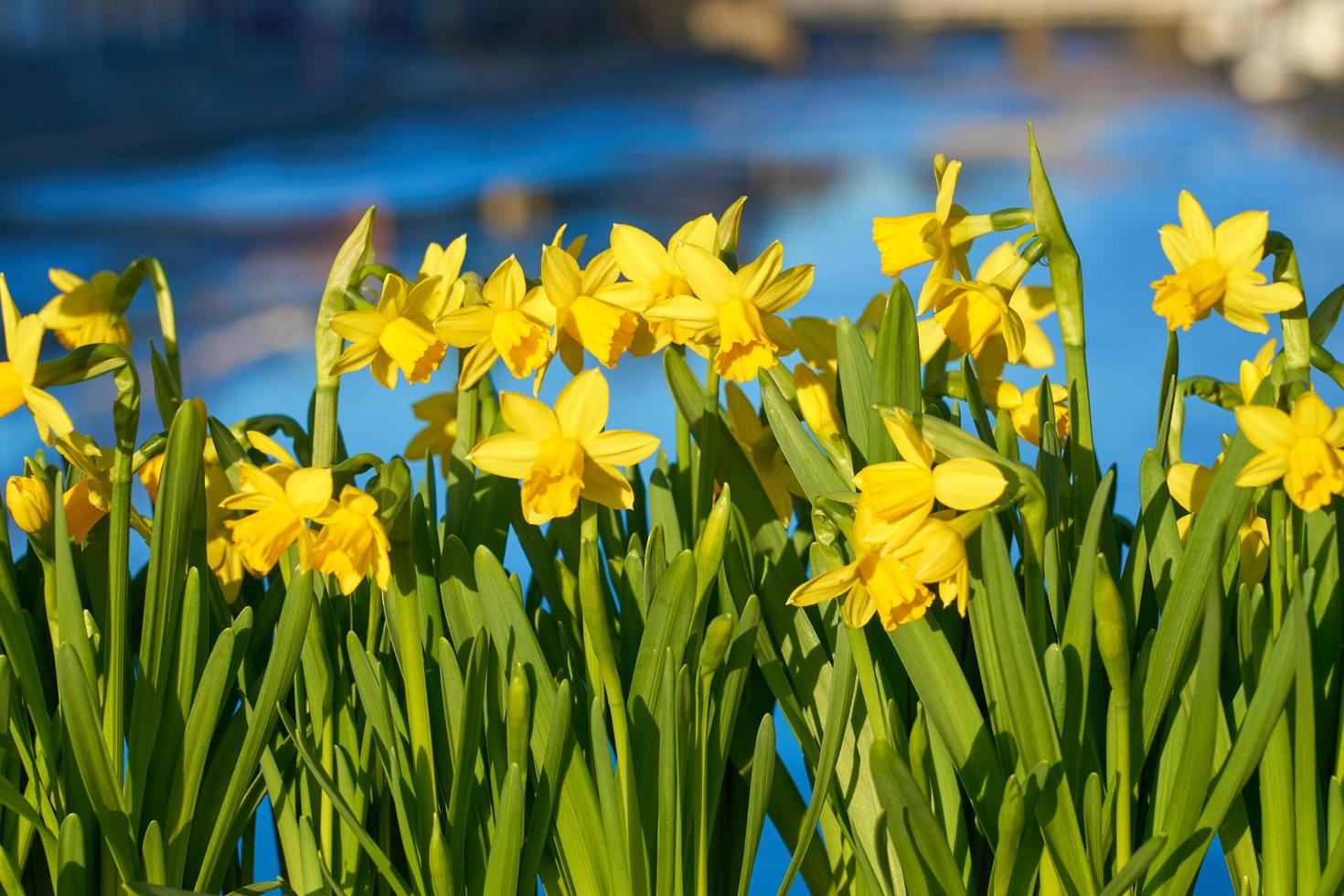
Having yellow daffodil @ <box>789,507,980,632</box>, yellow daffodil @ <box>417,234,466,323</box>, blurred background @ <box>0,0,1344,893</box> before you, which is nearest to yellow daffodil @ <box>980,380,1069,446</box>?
yellow daffodil @ <box>789,507,980,632</box>

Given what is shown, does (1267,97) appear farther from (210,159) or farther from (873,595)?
(873,595)

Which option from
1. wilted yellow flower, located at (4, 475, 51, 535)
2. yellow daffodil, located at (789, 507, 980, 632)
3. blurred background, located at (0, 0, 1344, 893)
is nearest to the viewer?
yellow daffodil, located at (789, 507, 980, 632)

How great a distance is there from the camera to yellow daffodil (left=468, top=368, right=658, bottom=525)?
1.82ft

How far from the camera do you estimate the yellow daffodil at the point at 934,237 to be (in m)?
0.60

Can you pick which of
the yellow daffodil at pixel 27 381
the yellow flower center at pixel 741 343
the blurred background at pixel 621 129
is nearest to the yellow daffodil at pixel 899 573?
the yellow flower center at pixel 741 343

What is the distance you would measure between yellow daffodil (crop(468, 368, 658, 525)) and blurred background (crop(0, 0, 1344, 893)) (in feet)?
12.7

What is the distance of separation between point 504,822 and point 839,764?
0.17 m

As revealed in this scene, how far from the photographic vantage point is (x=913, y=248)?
0.62 metres

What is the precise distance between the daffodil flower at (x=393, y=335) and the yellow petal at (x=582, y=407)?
0.24ft

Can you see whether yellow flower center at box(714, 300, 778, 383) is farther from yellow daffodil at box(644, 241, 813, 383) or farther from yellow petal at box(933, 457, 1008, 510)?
yellow petal at box(933, 457, 1008, 510)

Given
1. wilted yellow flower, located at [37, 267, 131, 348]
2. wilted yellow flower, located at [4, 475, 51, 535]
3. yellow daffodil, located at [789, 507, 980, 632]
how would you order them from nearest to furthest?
yellow daffodil, located at [789, 507, 980, 632], wilted yellow flower, located at [4, 475, 51, 535], wilted yellow flower, located at [37, 267, 131, 348]

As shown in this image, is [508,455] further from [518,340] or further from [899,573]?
[899,573]

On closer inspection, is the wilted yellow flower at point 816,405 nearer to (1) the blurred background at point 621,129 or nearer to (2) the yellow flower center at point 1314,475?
(2) the yellow flower center at point 1314,475

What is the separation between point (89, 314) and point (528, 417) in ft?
1.09
